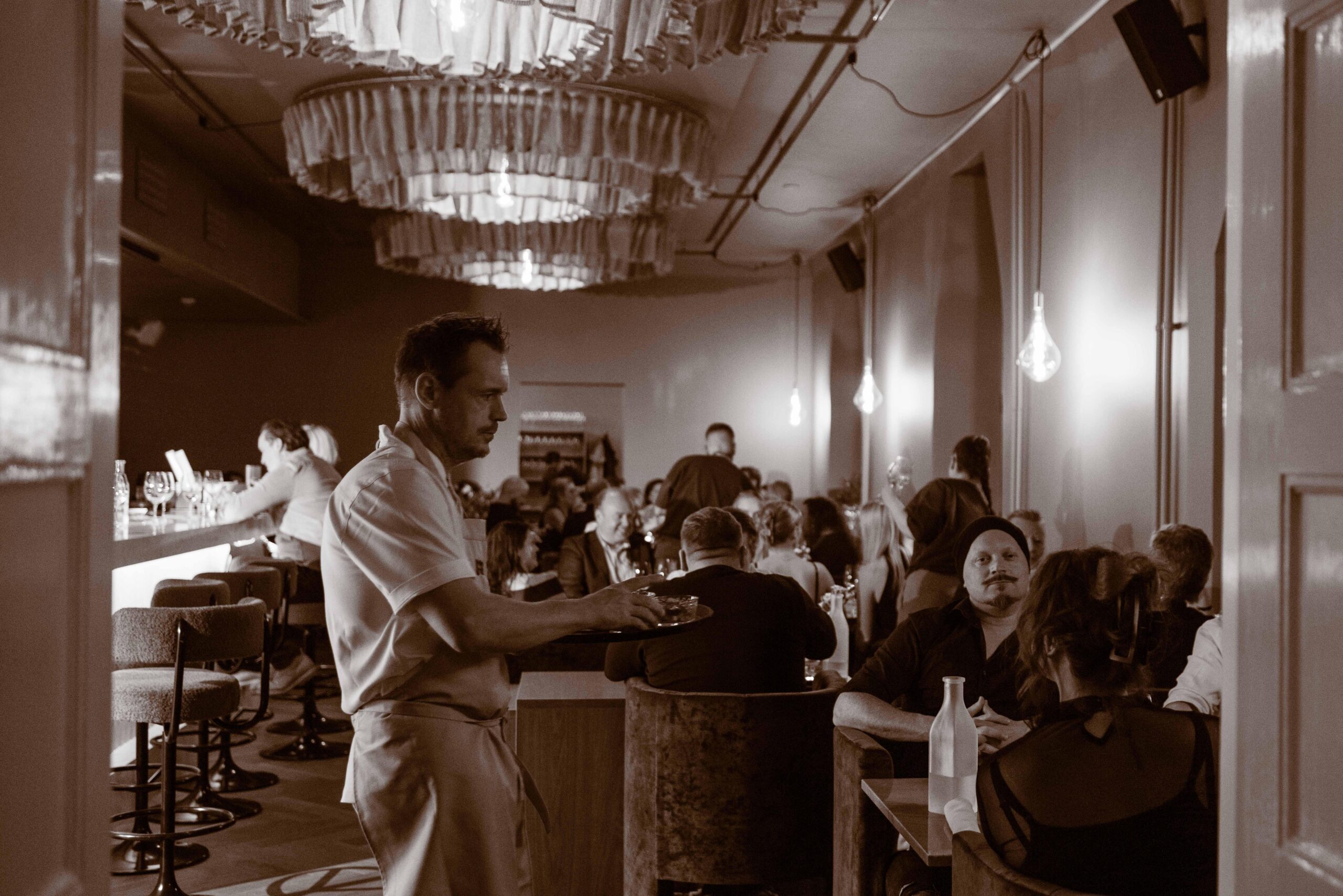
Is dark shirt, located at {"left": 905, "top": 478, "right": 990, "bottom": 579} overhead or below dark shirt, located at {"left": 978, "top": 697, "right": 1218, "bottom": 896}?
overhead

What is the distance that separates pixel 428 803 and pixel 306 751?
4.29 meters

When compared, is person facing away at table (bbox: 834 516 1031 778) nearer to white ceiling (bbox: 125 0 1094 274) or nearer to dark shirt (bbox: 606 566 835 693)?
dark shirt (bbox: 606 566 835 693)

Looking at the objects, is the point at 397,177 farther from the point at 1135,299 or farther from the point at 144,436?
the point at 144,436

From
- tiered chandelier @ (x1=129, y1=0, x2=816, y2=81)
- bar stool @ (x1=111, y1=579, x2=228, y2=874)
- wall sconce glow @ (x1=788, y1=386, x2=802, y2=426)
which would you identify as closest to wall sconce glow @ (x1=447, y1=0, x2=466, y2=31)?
tiered chandelier @ (x1=129, y1=0, x2=816, y2=81)

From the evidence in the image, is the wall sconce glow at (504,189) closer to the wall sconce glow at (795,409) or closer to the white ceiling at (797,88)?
the white ceiling at (797,88)

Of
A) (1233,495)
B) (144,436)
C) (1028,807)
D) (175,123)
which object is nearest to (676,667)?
(1028,807)

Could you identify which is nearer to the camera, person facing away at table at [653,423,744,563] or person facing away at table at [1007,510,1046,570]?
person facing away at table at [1007,510,1046,570]

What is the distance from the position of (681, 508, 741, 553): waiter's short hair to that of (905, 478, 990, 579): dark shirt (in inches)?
50.0

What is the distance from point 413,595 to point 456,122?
4.51 meters

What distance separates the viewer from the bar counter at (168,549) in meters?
4.31

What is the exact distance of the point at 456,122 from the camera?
583 cm

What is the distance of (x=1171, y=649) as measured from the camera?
10.7 ft

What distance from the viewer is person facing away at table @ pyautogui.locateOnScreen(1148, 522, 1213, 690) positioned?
3264mm

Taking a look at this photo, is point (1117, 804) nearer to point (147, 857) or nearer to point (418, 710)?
point (418, 710)
